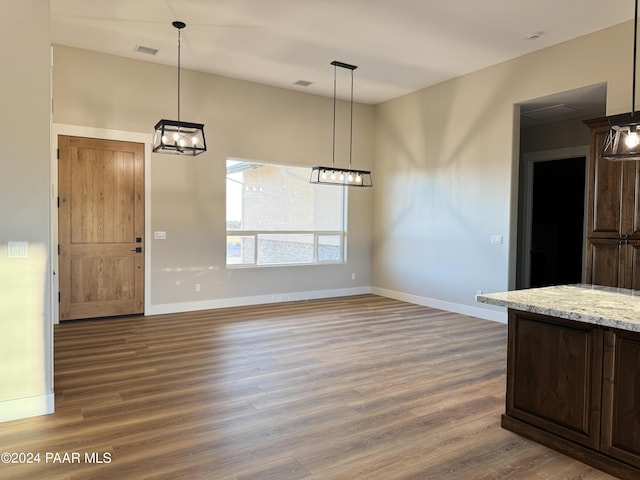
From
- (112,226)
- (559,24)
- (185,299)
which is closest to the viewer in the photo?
(559,24)

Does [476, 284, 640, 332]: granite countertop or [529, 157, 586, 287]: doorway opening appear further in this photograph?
[529, 157, 586, 287]: doorway opening

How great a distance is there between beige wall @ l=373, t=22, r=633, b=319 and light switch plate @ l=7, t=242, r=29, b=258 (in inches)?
213

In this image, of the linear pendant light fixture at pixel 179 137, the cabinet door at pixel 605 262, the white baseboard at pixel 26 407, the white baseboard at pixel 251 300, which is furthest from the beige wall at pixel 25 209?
the cabinet door at pixel 605 262

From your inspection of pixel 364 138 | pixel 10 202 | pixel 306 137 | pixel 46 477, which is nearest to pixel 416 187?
pixel 364 138

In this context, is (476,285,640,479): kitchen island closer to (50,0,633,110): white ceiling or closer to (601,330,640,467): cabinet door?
(601,330,640,467): cabinet door

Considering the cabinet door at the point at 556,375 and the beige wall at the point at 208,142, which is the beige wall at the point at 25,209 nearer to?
the beige wall at the point at 208,142

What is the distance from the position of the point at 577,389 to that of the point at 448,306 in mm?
4291

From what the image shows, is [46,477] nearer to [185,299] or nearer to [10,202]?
[10,202]

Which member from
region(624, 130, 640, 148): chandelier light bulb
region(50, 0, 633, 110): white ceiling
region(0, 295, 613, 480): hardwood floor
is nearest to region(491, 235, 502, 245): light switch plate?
region(0, 295, 613, 480): hardwood floor

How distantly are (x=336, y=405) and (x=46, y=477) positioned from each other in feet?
6.01

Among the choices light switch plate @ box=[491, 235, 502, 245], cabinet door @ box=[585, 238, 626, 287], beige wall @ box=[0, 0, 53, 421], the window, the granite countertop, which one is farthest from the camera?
the window

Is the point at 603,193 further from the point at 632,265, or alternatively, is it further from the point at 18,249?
the point at 18,249

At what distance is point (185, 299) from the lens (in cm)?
646

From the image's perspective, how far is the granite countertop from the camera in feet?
7.36
